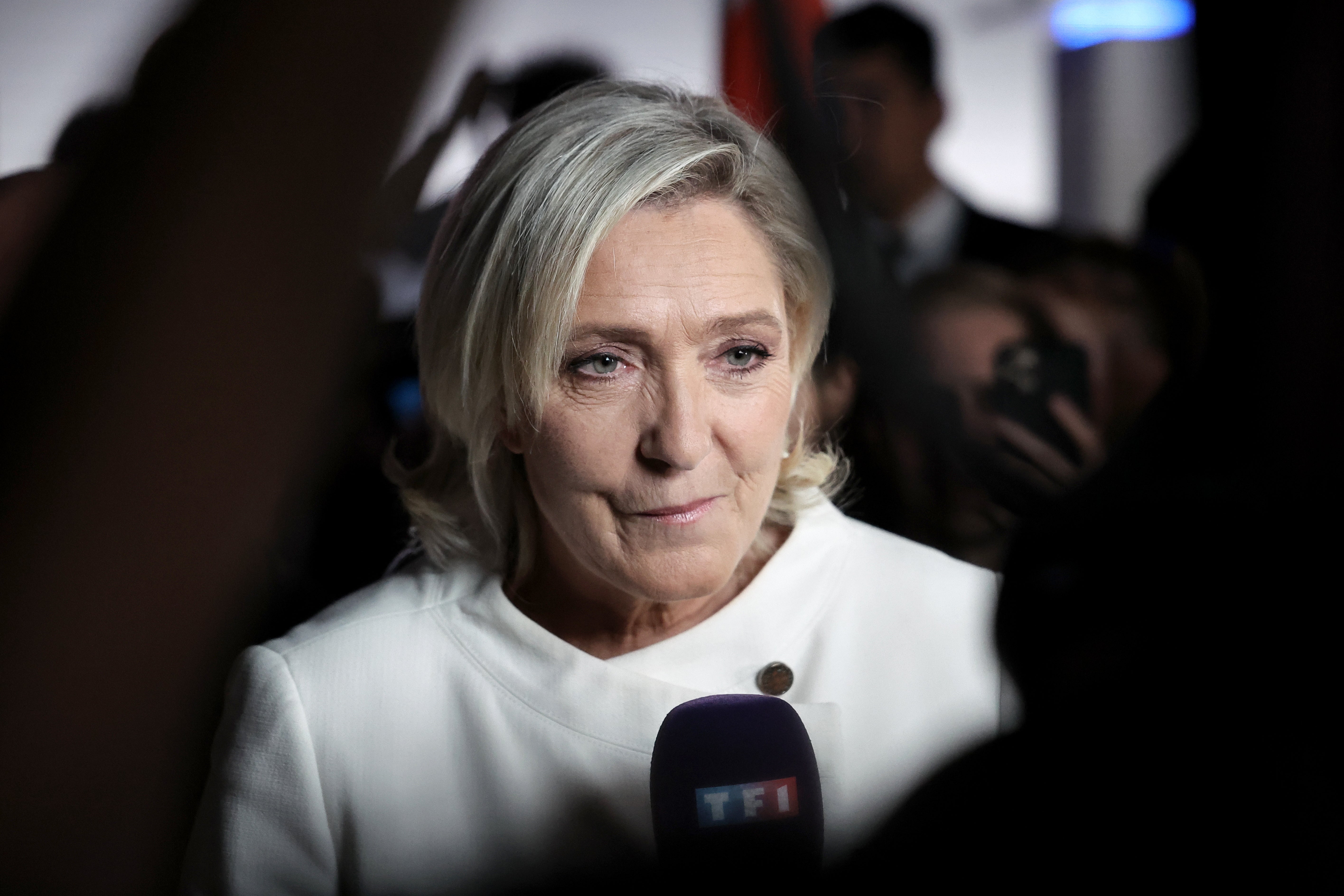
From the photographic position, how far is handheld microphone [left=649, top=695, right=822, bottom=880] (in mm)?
746

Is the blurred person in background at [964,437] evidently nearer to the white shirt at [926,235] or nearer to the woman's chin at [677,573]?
the white shirt at [926,235]

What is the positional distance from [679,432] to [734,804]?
28cm

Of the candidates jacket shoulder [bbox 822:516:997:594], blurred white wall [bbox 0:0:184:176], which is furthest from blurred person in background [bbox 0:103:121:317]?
jacket shoulder [bbox 822:516:997:594]

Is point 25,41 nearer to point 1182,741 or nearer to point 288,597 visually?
point 288,597

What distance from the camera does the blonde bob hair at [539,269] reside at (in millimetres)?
821

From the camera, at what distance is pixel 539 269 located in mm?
823

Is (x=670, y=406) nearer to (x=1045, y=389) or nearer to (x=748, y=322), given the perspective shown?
(x=748, y=322)

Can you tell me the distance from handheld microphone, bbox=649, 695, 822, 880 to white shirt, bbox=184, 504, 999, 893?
12 centimetres

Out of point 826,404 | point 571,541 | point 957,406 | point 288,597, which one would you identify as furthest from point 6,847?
point 957,406

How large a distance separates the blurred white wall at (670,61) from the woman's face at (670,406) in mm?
204

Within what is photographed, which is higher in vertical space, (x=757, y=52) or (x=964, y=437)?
(x=757, y=52)

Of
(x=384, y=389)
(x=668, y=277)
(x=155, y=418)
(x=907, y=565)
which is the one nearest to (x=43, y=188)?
(x=155, y=418)

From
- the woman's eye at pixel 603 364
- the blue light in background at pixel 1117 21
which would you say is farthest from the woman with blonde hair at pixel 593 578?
the blue light in background at pixel 1117 21

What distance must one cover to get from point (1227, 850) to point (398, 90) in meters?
0.91
